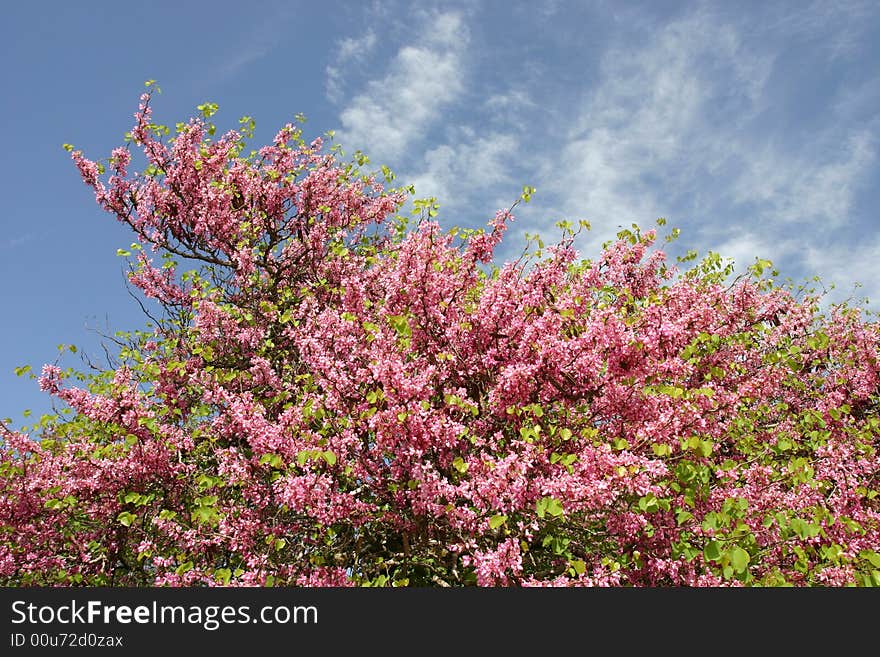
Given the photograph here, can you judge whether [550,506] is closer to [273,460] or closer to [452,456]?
[452,456]

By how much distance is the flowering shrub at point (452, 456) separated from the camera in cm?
636

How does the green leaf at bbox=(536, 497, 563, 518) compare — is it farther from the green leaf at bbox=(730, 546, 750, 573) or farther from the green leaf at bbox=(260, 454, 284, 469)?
the green leaf at bbox=(260, 454, 284, 469)

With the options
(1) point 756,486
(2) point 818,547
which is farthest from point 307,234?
(2) point 818,547

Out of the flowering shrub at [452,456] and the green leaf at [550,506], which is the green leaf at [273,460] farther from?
the green leaf at [550,506]

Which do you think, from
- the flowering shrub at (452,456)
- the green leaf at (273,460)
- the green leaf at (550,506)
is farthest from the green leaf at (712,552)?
the green leaf at (273,460)

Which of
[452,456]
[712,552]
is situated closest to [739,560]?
[712,552]

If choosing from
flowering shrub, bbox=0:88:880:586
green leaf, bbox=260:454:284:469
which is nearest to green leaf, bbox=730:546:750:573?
flowering shrub, bbox=0:88:880:586

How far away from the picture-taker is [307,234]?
13055 millimetres

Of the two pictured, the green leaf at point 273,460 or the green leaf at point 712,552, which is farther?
the green leaf at point 273,460

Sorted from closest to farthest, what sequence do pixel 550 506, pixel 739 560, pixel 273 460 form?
1. pixel 739 560
2. pixel 550 506
3. pixel 273 460

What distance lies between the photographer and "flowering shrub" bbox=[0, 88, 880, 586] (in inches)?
251

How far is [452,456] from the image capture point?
6828mm

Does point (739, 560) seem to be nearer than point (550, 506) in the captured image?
Yes

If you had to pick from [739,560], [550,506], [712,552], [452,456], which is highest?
[452,456]
